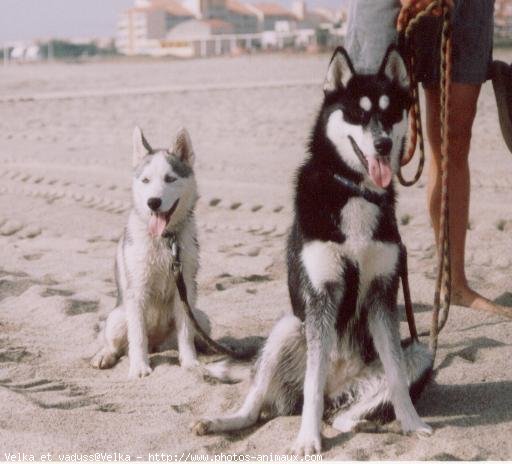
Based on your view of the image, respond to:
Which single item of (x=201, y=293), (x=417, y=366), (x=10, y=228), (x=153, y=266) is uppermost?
(x=153, y=266)

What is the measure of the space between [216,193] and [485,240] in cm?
311

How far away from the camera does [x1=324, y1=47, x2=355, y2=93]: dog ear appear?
341 cm

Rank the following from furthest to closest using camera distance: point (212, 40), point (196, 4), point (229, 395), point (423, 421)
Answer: point (196, 4), point (212, 40), point (229, 395), point (423, 421)

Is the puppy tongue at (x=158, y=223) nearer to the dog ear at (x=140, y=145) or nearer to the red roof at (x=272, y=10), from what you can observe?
the dog ear at (x=140, y=145)

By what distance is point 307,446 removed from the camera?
3.29 m

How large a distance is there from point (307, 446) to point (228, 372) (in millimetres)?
915

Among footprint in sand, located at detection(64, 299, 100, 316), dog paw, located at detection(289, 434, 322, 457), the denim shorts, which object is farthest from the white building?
dog paw, located at detection(289, 434, 322, 457)

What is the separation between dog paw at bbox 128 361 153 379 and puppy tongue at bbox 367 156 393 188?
65.3 inches

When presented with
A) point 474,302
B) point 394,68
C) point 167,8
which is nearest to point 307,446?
point 394,68

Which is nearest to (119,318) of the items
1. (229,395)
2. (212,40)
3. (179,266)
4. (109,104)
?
(179,266)

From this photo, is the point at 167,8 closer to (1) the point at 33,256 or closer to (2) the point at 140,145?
(1) the point at 33,256

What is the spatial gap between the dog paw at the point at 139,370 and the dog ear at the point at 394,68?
192 cm

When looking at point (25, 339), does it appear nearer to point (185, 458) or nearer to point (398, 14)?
point (185, 458)

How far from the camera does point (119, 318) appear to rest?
4.68m
